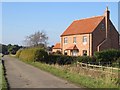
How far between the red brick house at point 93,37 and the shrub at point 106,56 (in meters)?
8.26

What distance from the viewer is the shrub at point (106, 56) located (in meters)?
48.6

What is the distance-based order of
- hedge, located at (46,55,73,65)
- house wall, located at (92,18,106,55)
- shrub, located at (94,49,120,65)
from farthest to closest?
1. house wall, located at (92,18,106,55)
2. hedge, located at (46,55,73,65)
3. shrub, located at (94,49,120,65)

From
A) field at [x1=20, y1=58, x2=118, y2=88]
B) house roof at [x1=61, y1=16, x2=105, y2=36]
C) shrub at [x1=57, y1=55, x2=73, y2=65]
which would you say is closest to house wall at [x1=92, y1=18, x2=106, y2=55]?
house roof at [x1=61, y1=16, x2=105, y2=36]

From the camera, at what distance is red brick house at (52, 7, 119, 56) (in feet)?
194

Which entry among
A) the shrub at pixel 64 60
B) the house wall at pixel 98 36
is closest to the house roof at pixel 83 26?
the house wall at pixel 98 36

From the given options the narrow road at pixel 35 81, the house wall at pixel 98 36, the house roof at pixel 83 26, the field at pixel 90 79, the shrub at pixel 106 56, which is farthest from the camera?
the house roof at pixel 83 26

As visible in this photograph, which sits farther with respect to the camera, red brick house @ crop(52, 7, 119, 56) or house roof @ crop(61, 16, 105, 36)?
house roof @ crop(61, 16, 105, 36)

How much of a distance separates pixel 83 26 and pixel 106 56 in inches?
681

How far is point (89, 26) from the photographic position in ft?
205

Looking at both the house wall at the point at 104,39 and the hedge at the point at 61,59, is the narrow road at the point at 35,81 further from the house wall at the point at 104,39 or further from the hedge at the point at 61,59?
the house wall at the point at 104,39

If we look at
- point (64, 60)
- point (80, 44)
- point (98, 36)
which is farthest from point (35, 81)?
point (80, 44)

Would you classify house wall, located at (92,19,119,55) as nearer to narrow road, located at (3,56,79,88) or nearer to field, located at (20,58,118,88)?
field, located at (20,58,118,88)

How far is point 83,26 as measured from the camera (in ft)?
214

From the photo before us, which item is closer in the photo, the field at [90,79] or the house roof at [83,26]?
the field at [90,79]
